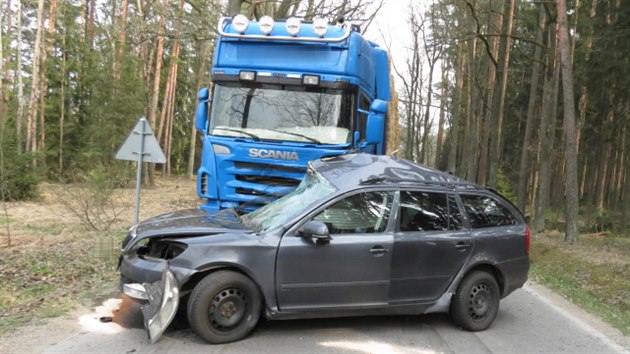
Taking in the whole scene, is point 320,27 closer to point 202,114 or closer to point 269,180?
point 202,114

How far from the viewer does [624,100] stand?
2236cm

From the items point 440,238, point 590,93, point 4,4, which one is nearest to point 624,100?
point 590,93

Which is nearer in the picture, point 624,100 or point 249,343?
point 249,343

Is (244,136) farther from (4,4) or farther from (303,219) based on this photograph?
(4,4)

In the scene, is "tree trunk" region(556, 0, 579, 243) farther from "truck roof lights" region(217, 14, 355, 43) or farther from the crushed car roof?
the crushed car roof

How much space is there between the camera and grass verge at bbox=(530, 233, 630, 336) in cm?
756

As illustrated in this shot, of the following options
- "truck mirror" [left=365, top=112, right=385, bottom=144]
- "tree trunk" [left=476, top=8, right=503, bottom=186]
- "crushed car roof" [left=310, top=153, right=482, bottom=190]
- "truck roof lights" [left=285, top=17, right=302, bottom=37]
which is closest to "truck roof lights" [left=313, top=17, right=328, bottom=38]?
"truck roof lights" [left=285, top=17, right=302, bottom=37]

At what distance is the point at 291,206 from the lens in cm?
565

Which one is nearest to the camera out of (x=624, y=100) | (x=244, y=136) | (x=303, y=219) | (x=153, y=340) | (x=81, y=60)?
(x=153, y=340)

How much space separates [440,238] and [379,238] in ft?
2.47

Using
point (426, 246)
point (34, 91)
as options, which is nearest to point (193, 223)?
point (426, 246)

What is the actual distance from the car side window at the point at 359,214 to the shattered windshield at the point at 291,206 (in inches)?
7.8

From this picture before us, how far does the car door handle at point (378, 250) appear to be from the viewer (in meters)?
5.30

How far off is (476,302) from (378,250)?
1.44 m
